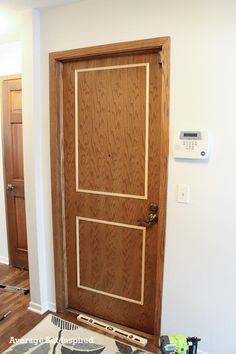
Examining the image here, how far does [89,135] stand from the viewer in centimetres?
209

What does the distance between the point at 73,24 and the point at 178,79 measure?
2.98 ft

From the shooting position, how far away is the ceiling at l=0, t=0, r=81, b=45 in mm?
1929

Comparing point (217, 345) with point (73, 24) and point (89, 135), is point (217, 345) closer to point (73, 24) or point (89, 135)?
point (89, 135)

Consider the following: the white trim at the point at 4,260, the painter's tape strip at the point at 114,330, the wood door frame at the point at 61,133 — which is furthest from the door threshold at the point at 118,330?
the white trim at the point at 4,260

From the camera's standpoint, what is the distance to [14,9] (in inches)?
80.4

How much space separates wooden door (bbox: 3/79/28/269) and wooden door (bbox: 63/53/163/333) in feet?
3.16

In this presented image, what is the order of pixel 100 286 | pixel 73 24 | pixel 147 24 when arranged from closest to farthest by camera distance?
pixel 147 24, pixel 73 24, pixel 100 286

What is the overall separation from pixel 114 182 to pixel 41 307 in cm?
131

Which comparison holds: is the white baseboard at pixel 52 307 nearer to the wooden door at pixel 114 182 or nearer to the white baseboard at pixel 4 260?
the wooden door at pixel 114 182

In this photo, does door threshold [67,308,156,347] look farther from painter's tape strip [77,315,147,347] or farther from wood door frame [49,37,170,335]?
wood door frame [49,37,170,335]

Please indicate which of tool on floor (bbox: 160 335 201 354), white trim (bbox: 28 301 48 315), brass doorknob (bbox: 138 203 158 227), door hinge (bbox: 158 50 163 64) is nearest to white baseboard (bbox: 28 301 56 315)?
white trim (bbox: 28 301 48 315)

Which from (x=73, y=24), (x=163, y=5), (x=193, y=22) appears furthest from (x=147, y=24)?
(x=73, y=24)

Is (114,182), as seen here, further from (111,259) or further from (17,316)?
(17,316)

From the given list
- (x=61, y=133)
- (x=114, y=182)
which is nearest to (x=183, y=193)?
(x=114, y=182)
